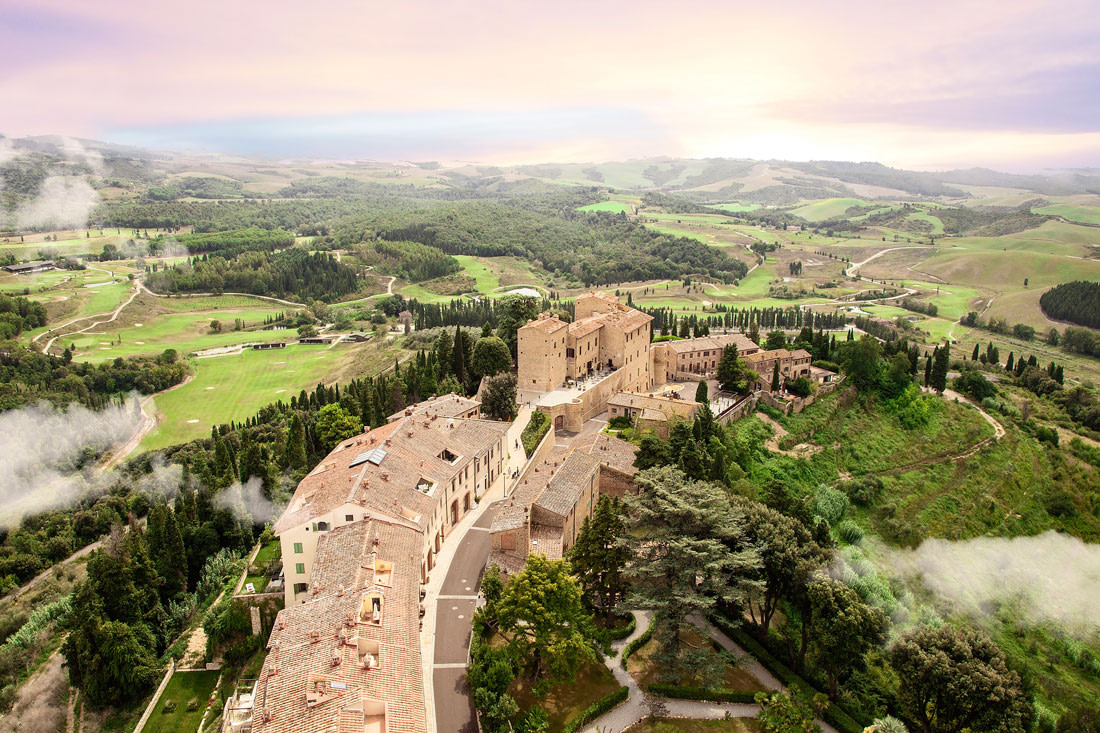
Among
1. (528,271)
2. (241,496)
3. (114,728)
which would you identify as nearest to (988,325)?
(528,271)

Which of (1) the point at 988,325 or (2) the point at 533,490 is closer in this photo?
(2) the point at 533,490

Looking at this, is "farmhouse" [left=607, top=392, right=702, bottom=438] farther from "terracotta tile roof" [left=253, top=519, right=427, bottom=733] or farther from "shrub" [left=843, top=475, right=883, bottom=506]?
"terracotta tile roof" [left=253, top=519, right=427, bottom=733]

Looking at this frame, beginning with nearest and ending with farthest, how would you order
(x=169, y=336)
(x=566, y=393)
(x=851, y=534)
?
(x=851, y=534) → (x=566, y=393) → (x=169, y=336)

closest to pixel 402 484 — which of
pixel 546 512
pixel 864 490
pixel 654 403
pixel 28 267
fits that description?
pixel 546 512

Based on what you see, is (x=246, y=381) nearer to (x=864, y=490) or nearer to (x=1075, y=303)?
(x=864, y=490)

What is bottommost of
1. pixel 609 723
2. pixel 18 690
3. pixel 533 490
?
pixel 18 690

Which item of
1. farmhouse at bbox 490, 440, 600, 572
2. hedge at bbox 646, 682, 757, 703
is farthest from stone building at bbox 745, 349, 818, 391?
hedge at bbox 646, 682, 757, 703

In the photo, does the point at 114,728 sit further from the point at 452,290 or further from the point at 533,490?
the point at 452,290

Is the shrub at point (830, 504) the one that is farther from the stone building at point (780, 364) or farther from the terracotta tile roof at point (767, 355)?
the terracotta tile roof at point (767, 355)
